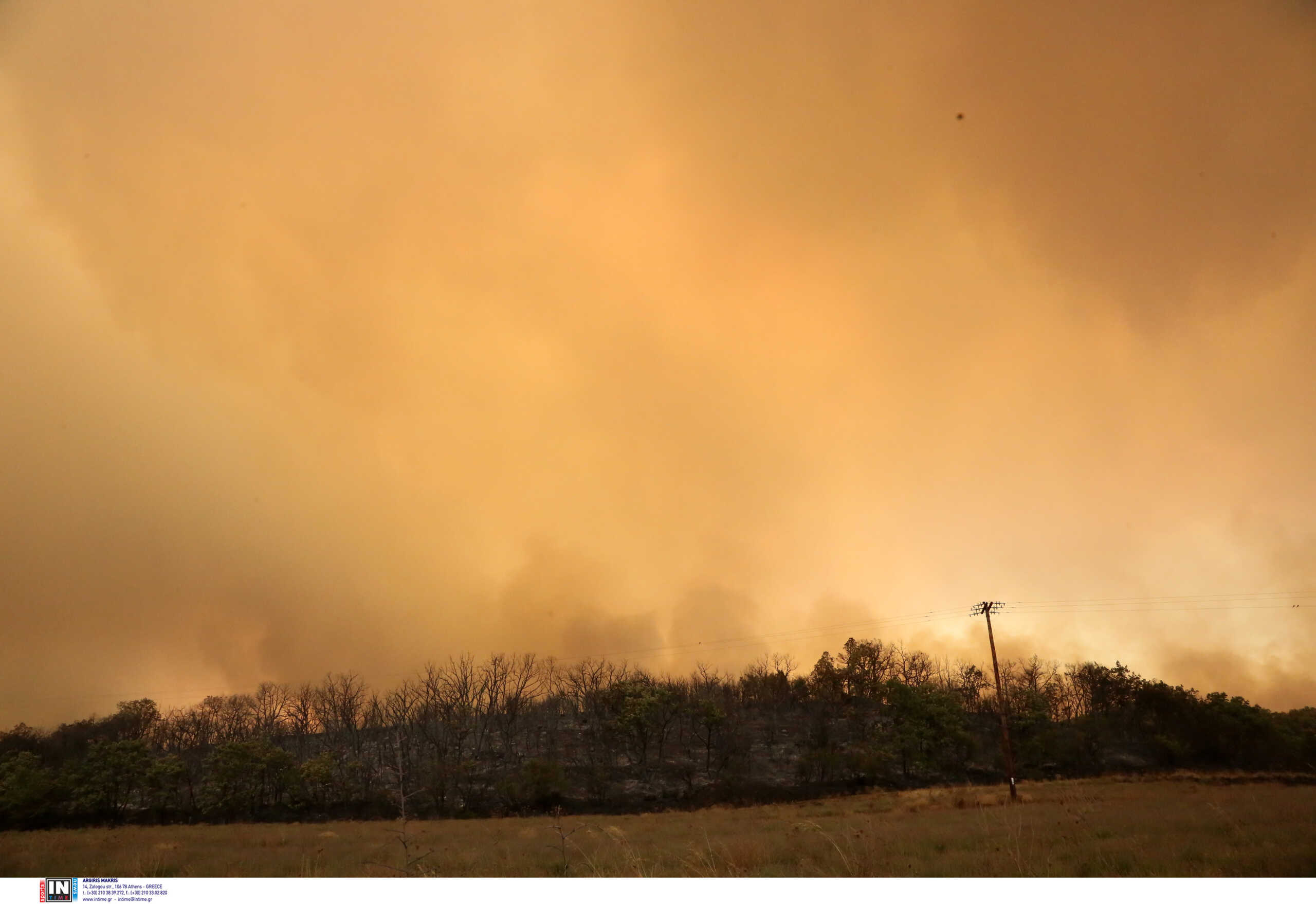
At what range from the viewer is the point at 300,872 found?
15969mm

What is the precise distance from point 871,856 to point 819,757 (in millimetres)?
44821

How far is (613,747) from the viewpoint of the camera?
61.5 metres

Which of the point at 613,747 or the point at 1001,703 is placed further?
the point at 613,747

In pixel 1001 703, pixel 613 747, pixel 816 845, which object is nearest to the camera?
pixel 816 845
